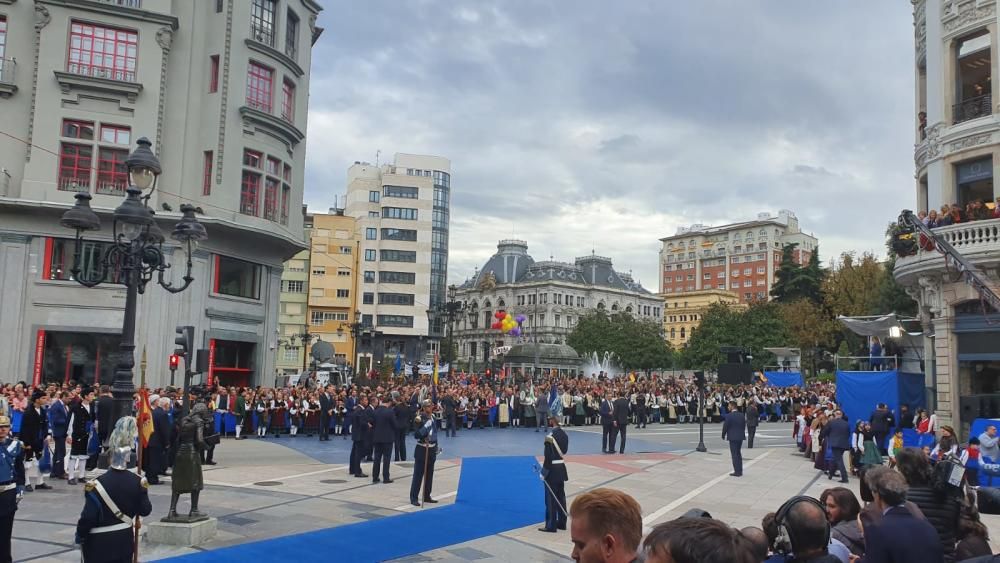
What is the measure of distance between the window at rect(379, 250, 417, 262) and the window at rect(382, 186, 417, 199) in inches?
303

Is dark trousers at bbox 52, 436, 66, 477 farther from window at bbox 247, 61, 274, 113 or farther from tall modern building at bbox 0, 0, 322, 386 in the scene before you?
window at bbox 247, 61, 274, 113

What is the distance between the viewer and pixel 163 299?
Answer: 98.2 feet

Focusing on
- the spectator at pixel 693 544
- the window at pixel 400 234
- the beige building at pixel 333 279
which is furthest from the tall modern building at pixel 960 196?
the window at pixel 400 234

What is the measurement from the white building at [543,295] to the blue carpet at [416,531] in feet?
367

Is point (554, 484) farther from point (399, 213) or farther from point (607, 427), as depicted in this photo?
point (399, 213)

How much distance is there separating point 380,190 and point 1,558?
95.5 m

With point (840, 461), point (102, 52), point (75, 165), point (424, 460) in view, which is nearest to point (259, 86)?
point (102, 52)

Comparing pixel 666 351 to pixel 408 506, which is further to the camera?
pixel 666 351

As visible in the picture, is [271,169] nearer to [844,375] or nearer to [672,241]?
[844,375]

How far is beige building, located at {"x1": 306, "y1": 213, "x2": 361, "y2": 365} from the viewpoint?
87.9 meters

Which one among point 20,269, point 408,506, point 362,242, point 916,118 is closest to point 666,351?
point 362,242

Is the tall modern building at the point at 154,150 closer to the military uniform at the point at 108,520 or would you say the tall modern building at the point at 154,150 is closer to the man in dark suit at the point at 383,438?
the man in dark suit at the point at 383,438

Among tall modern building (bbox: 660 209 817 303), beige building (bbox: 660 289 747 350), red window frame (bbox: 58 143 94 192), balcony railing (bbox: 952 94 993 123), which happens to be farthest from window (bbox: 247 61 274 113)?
tall modern building (bbox: 660 209 817 303)

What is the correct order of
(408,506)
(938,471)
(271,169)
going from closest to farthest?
(938,471), (408,506), (271,169)
